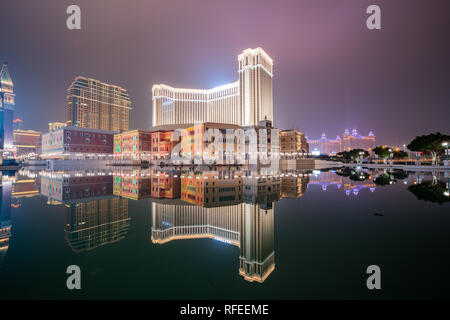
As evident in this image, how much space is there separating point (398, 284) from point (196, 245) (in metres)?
3.88

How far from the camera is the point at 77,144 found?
263 feet

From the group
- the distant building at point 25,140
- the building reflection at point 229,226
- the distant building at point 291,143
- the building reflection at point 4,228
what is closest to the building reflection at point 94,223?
the building reflection at point 229,226

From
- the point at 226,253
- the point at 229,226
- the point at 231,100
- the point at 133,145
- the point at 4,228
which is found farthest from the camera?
the point at 231,100

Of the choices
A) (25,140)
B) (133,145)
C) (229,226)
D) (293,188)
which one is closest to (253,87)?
(133,145)

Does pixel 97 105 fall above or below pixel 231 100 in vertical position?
above

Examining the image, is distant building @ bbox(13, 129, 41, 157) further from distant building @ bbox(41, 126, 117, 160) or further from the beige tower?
the beige tower

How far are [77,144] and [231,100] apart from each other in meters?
84.4

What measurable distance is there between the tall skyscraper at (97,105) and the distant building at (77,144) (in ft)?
191

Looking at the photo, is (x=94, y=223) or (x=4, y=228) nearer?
(x=4, y=228)

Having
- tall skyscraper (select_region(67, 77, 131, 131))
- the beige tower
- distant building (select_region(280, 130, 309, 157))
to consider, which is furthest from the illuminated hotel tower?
tall skyscraper (select_region(67, 77, 131, 131))

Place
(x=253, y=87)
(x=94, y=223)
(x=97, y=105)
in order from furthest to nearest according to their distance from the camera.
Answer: (x=97, y=105), (x=253, y=87), (x=94, y=223)

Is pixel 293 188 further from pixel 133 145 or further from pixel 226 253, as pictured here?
pixel 133 145

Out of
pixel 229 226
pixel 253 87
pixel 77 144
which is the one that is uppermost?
pixel 253 87
